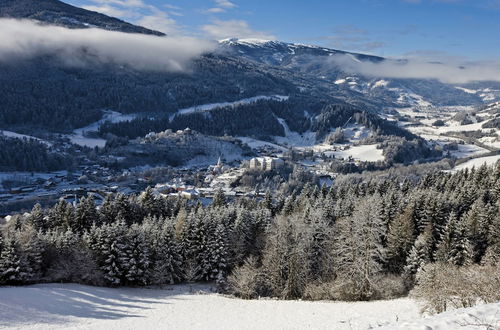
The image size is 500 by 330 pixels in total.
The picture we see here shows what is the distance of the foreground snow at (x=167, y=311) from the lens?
33812mm

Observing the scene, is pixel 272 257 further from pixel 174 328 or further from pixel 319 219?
pixel 174 328

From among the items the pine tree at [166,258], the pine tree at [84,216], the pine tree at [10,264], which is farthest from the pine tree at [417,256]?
the pine tree at [10,264]

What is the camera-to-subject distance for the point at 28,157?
166 meters

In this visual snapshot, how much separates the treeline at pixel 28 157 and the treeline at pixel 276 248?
119064 millimetres

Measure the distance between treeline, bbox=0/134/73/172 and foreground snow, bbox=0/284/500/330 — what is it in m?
137

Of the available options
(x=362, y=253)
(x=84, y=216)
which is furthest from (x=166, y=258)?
(x=362, y=253)

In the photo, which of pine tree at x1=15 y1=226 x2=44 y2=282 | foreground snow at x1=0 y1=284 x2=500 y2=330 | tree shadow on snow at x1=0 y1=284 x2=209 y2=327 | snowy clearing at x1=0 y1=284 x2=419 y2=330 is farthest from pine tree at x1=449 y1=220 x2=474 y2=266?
pine tree at x1=15 y1=226 x2=44 y2=282

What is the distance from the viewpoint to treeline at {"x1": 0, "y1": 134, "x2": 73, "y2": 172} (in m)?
163

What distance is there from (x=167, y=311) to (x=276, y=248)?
574 inches

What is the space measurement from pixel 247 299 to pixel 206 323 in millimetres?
10368

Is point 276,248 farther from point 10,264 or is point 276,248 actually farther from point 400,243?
point 10,264

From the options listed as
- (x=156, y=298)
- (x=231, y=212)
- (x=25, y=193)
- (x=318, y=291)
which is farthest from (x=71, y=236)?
(x=25, y=193)

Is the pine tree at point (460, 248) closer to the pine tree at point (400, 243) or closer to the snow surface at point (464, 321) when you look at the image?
the pine tree at point (400, 243)

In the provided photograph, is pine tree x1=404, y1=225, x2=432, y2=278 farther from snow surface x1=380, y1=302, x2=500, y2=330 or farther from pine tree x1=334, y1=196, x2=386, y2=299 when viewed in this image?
snow surface x1=380, y1=302, x2=500, y2=330
